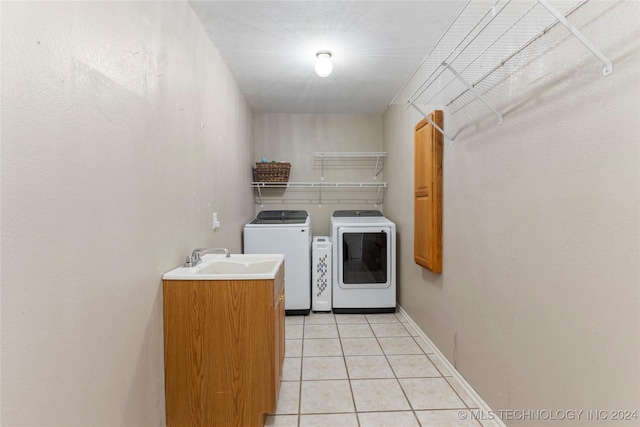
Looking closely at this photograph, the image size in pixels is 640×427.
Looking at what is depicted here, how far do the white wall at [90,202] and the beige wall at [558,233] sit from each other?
1635 mm

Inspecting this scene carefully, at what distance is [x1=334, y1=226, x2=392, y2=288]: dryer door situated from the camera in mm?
3568

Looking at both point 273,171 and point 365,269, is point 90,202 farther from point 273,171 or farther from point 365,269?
point 273,171

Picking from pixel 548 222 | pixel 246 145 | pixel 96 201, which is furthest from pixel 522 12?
pixel 246 145

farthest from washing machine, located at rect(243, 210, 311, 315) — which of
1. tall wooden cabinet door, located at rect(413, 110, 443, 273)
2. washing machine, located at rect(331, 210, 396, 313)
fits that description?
tall wooden cabinet door, located at rect(413, 110, 443, 273)

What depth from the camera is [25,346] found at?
0.84 metres

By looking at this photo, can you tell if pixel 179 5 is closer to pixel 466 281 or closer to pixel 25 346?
pixel 25 346

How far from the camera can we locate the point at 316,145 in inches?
172

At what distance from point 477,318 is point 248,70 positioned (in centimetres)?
253

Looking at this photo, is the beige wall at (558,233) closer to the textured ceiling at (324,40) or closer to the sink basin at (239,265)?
the textured ceiling at (324,40)

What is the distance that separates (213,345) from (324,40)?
6.64ft

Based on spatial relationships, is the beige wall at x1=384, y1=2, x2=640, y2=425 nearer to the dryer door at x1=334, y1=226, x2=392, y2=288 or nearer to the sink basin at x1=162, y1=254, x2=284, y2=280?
the sink basin at x1=162, y1=254, x2=284, y2=280

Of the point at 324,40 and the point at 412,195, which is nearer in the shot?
the point at 324,40

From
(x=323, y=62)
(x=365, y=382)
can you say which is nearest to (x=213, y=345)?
(x=365, y=382)

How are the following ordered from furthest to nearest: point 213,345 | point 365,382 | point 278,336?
point 365,382 < point 278,336 < point 213,345
